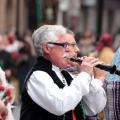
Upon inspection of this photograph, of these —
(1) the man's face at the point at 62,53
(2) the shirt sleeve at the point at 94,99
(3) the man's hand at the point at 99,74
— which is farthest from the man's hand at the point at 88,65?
(3) the man's hand at the point at 99,74

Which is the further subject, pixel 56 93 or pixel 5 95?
pixel 5 95

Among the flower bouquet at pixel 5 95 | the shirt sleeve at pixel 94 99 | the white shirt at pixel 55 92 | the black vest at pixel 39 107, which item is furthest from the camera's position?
the flower bouquet at pixel 5 95

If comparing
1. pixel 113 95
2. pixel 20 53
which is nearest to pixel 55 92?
pixel 113 95

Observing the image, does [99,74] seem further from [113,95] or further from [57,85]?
[57,85]

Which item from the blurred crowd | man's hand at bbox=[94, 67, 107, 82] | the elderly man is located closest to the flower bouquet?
the elderly man

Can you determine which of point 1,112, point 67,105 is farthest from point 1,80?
point 67,105

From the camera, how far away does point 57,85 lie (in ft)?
18.5

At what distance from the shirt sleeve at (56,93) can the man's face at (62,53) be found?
0.21m

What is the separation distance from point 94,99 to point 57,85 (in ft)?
1.42

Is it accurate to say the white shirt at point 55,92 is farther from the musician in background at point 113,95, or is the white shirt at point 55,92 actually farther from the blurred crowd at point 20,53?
the blurred crowd at point 20,53

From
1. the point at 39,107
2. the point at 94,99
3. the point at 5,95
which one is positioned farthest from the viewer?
the point at 5,95

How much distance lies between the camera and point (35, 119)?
561 cm

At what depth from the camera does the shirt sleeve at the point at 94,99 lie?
5.89 meters

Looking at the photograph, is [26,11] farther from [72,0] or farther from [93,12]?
[72,0]
